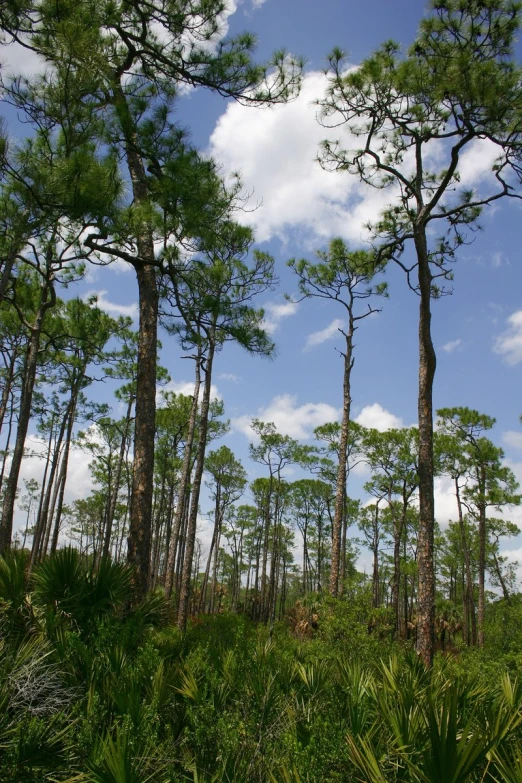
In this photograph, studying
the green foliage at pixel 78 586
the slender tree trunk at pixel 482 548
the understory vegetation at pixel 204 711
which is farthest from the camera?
the slender tree trunk at pixel 482 548

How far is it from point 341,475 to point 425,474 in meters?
7.51

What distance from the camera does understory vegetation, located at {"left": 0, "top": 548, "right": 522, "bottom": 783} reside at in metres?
2.56

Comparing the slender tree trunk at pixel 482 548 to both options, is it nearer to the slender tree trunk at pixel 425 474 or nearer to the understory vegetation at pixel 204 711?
the slender tree trunk at pixel 425 474

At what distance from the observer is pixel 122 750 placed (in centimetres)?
→ 246

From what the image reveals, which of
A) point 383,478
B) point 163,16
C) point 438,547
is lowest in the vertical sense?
point 438,547

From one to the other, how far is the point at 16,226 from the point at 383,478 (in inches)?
943

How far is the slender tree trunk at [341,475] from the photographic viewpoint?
47.1 ft

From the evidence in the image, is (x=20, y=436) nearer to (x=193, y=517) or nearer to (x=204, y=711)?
(x=193, y=517)

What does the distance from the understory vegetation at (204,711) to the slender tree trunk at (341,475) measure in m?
8.87

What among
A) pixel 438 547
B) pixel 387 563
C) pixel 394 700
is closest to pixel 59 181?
pixel 394 700

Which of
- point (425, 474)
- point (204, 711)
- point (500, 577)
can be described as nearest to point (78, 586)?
point (204, 711)

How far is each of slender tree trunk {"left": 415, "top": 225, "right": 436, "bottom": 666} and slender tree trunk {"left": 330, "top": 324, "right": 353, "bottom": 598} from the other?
634 centimetres

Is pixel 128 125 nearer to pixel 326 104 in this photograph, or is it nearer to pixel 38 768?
pixel 326 104

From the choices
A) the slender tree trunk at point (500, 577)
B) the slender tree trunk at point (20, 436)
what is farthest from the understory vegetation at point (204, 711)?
the slender tree trunk at point (500, 577)
